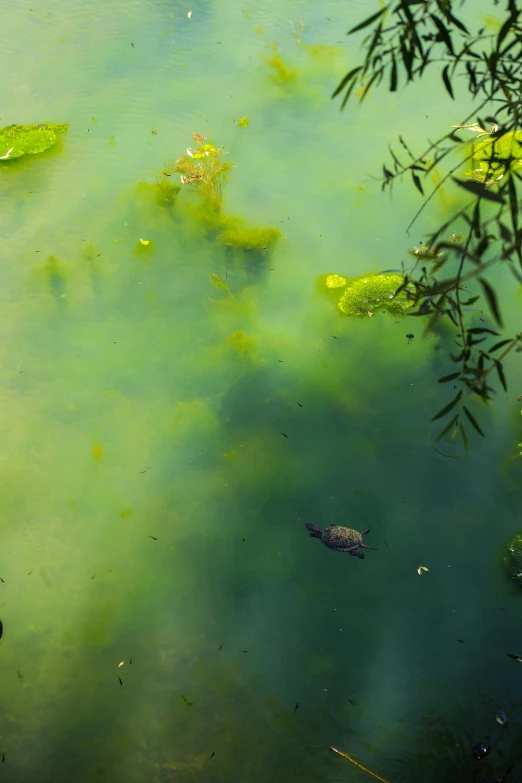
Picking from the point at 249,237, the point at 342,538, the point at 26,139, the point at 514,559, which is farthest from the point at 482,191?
the point at 26,139

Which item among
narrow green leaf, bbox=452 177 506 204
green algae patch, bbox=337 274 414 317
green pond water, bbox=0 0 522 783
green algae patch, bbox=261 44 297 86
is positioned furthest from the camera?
green algae patch, bbox=261 44 297 86

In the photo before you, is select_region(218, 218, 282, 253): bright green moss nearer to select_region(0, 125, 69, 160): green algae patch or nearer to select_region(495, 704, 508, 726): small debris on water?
select_region(0, 125, 69, 160): green algae patch

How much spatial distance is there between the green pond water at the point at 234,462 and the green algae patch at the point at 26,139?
86 mm

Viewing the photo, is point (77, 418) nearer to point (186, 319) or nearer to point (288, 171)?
point (186, 319)

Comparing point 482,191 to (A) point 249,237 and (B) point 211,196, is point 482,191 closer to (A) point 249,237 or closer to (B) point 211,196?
(A) point 249,237

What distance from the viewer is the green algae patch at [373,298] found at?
146 inches

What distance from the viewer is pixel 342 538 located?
9.80 feet

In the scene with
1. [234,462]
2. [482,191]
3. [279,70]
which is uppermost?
[482,191]

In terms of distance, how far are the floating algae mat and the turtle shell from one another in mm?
1347

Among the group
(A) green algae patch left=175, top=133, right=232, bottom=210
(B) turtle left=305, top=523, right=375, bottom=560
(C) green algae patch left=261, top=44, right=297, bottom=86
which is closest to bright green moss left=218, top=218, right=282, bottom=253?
(A) green algae patch left=175, top=133, right=232, bottom=210

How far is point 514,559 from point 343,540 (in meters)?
0.81

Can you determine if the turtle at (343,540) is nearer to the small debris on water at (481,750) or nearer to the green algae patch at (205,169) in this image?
the small debris on water at (481,750)

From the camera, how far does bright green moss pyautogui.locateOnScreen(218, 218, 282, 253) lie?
13.0ft

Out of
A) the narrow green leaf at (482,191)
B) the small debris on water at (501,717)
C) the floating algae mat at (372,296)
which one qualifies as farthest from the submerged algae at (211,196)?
the small debris on water at (501,717)
